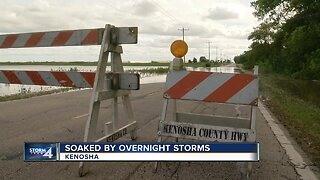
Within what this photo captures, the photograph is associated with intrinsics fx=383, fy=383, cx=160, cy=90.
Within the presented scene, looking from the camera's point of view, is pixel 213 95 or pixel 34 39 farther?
pixel 34 39

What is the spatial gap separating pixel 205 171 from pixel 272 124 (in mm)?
5347

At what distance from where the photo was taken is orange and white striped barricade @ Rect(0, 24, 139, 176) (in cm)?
566

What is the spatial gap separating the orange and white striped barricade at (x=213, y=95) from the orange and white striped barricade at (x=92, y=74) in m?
0.79

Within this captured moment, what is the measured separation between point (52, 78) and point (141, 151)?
3174 mm

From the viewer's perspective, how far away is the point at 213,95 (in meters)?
5.40

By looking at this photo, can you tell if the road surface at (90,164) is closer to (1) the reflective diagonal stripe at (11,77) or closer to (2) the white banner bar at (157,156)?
(1) the reflective diagonal stripe at (11,77)

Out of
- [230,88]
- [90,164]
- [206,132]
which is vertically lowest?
[90,164]

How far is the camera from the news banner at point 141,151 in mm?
3412

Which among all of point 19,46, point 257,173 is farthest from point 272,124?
point 19,46

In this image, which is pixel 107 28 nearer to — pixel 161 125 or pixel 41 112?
pixel 161 125

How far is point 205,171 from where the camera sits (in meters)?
5.59

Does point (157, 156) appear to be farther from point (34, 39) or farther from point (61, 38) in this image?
point (34, 39)

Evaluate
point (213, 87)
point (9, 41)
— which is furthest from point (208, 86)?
point (9, 41)

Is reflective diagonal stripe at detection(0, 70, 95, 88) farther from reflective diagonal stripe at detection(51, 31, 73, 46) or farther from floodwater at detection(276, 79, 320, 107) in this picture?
floodwater at detection(276, 79, 320, 107)
